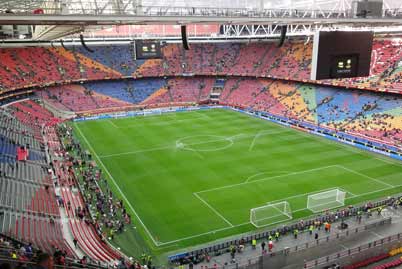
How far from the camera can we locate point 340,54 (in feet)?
50.6

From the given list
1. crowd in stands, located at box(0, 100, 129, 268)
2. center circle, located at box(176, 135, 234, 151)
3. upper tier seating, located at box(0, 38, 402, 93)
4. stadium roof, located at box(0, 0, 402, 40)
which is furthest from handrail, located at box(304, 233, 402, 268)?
upper tier seating, located at box(0, 38, 402, 93)

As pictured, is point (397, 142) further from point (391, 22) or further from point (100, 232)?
point (100, 232)

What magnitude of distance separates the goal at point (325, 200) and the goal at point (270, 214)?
5.39 feet

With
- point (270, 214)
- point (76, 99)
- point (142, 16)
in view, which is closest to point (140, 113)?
point (76, 99)

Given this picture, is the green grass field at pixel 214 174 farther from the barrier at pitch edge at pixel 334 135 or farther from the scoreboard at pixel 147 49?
the scoreboard at pixel 147 49

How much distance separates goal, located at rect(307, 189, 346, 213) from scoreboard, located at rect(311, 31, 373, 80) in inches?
448

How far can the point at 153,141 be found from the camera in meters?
41.3

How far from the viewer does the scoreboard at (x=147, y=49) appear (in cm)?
2770

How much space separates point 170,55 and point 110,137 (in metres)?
30.2

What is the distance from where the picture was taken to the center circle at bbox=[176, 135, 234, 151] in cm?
3847

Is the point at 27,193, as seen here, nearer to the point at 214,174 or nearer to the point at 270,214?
the point at 214,174

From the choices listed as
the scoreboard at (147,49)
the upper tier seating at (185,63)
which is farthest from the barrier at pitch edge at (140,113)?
the scoreboard at (147,49)

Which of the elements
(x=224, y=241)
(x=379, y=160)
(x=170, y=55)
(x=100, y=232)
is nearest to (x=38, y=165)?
(x=100, y=232)

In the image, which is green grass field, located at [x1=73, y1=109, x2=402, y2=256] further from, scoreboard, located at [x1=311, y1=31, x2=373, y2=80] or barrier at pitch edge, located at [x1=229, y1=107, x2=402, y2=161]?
scoreboard, located at [x1=311, y1=31, x2=373, y2=80]
